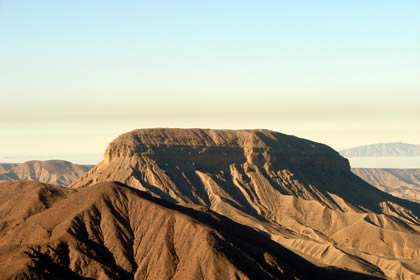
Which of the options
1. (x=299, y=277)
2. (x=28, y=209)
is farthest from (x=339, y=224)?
(x=28, y=209)

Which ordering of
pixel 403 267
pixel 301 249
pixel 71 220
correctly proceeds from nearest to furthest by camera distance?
pixel 71 220 < pixel 403 267 < pixel 301 249

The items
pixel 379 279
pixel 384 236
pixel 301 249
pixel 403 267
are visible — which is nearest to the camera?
pixel 379 279

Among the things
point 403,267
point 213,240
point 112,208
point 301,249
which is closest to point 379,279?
point 403,267

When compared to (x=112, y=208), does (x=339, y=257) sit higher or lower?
lower

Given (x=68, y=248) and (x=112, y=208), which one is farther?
(x=112, y=208)

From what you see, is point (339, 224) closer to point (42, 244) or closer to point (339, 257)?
point (339, 257)

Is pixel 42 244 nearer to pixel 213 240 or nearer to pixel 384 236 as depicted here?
pixel 213 240
